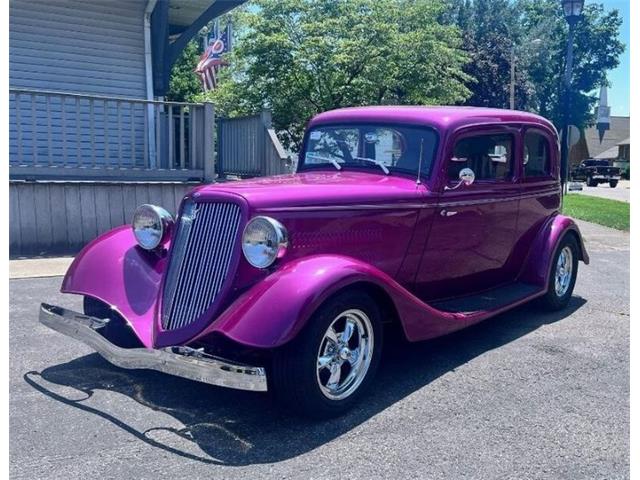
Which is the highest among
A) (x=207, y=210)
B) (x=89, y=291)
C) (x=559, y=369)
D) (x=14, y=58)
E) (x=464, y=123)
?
(x=14, y=58)

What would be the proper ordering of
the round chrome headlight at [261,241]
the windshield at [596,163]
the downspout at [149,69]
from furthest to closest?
the windshield at [596,163], the downspout at [149,69], the round chrome headlight at [261,241]

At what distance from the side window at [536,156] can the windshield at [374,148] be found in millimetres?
1540

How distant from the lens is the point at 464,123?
5.08 metres

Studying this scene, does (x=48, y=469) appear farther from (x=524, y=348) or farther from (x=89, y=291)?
(x=524, y=348)

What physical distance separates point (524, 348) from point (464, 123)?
6.08ft

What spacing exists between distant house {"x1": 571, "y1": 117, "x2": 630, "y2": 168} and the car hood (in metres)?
60.4

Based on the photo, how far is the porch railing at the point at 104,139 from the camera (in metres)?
8.66

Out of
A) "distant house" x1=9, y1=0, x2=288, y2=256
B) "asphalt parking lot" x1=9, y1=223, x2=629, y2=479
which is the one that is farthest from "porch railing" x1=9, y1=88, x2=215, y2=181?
"asphalt parking lot" x1=9, y1=223, x2=629, y2=479

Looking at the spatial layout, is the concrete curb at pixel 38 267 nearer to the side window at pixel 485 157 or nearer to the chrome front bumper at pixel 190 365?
the chrome front bumper at pixel 190 365

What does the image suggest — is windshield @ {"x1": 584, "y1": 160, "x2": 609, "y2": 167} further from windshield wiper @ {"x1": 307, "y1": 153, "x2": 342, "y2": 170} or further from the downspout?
windshield wiper @ {"x1": 307, "y1": 153, "x2": 342, "y2": 170}

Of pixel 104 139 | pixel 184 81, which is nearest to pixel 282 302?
pixel 104 139

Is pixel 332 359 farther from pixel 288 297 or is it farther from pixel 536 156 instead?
pixel 536 156

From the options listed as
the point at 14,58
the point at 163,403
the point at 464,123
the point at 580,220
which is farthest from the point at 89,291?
the point at 580,220

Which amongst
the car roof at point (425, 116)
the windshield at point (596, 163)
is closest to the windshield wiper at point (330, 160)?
the car roof at point (425, 116)
